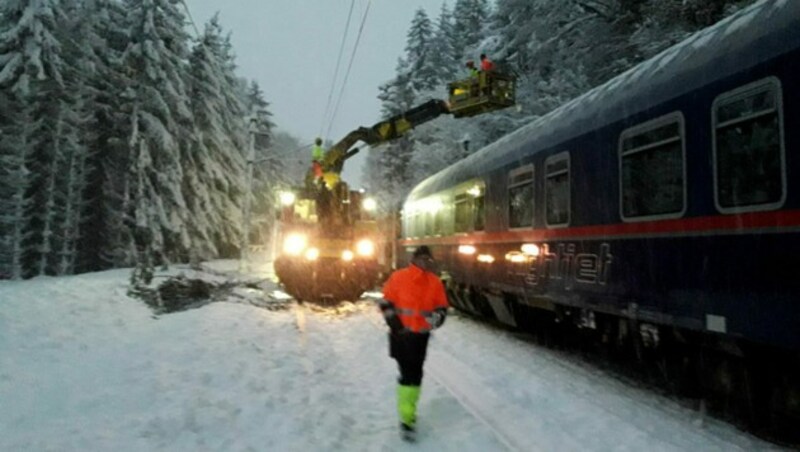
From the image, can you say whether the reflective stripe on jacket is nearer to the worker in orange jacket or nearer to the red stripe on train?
the red stripe on train

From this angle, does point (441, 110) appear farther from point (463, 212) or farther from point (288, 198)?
point (288, 198)

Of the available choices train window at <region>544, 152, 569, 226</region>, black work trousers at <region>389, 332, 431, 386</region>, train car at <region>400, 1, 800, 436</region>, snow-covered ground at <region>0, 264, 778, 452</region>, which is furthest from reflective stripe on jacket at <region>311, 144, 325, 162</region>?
black work trousers at <region>389, 332, 431, 386</region>

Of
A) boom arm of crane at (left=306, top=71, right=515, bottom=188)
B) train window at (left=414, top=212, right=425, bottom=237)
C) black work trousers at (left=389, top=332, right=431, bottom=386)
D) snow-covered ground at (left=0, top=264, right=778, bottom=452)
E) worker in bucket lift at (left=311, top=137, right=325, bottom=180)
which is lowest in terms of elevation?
snow-covered ground at (left=0, top=264, right=778, bottom=452)

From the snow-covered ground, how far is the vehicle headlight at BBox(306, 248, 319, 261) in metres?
5.09

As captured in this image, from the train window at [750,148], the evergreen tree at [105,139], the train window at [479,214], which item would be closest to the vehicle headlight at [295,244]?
the train window at [479,214]

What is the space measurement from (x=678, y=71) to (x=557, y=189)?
302 centimetres

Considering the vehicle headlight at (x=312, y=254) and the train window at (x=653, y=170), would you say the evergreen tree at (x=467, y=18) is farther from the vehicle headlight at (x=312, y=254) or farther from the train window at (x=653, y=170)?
the train window at (x=653, y=170)

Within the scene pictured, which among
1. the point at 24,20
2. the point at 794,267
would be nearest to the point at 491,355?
the point at 794,267

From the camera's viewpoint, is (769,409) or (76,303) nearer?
(769,409)

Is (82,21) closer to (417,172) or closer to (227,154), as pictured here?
(227,154)

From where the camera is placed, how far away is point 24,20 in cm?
2422

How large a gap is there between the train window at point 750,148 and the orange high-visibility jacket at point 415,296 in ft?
9.05

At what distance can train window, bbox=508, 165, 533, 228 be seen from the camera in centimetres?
1017

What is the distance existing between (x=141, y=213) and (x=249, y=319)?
610 inches
